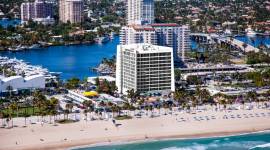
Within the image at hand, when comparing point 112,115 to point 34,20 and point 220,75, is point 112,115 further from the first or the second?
point 34,20

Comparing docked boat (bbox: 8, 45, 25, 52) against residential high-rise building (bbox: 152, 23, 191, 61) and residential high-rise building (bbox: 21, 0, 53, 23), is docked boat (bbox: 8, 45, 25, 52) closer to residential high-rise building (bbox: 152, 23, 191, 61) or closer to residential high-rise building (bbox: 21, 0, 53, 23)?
residential high-rise building (bbox: 152, 23, 191, 61)

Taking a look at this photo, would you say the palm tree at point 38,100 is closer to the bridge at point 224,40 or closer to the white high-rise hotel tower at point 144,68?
the white high-rise hotel tower at point 144,68

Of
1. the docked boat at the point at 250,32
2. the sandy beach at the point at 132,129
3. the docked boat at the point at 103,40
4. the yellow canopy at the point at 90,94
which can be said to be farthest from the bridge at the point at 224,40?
the sandy beach at the point at 132,129

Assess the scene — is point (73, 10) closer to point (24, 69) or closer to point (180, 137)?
point (24, 69)

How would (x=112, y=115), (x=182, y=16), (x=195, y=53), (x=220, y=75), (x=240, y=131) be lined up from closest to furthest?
1. (x=240, y=131)
2. (x=112, y=115)
3. (x=220, y=75)
4. (x=195, y=53)
5. (x=182, y=16)

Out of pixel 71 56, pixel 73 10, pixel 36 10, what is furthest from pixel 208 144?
pixel 36 10

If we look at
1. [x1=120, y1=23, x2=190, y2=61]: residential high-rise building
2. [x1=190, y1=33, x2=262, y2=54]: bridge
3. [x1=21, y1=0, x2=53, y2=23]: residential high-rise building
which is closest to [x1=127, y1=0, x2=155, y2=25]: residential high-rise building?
[x1=120, y1=23, x2=190, y2=61]: residential high-rise building

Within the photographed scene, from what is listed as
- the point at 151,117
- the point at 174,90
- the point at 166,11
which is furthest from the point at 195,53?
the point at 166,11
